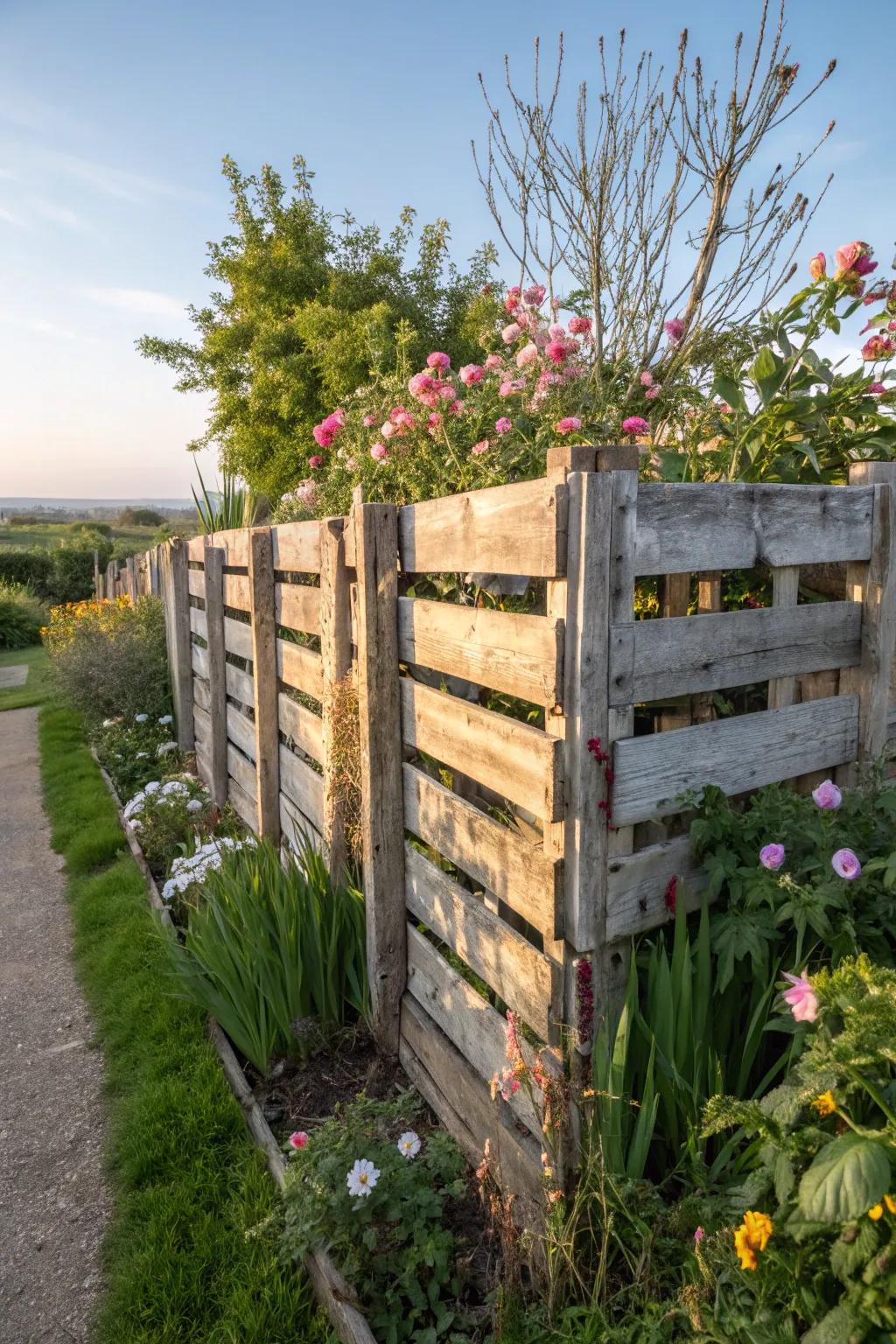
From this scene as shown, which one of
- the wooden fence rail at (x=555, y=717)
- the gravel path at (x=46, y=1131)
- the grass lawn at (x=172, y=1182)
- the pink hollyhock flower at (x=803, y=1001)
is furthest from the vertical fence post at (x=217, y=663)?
the pink hollyhock flower at (x=803, y=1001)

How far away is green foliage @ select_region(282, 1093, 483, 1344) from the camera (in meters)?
1.96

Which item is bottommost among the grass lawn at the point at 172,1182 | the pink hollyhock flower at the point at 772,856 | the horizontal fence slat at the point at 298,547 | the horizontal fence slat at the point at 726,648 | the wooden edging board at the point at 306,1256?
the grass lawn at the point at 172,1182

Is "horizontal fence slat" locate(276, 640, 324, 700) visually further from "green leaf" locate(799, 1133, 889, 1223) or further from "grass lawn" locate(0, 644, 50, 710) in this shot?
"grass lawn" locate(0, 644, 50, 710)

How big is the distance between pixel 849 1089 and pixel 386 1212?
136 centimetres

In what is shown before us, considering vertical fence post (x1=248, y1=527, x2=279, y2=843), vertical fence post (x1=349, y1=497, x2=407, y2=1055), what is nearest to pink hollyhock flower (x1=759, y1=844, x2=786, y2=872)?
vertical fence post (x1=349, y1=497, x2=407, y2=1055)

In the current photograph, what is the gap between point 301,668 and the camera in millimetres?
4016

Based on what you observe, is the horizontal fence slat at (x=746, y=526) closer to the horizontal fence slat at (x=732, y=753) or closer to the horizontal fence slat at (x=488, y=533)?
the horizontal fence slat at (x=488, y=533)

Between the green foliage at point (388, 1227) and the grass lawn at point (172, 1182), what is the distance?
0.52ft

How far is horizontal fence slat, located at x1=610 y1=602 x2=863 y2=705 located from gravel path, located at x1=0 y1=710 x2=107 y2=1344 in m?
2.30

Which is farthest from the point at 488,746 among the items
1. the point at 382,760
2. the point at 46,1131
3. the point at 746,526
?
the point at 46,1131

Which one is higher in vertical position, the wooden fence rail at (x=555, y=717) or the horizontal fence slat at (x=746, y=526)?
the horizontal fence slat at (x=746, y=526)

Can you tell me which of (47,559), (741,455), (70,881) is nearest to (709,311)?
(741,455)

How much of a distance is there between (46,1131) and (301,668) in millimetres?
2152

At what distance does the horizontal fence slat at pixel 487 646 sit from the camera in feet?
6.06
